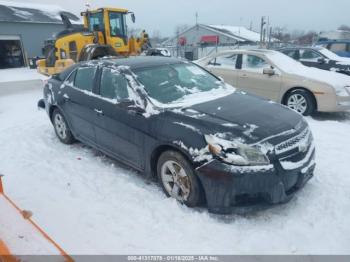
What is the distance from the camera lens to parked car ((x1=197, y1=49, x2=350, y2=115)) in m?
6.53

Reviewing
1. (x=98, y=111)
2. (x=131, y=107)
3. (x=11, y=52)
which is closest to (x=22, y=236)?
(x=131, y=107)

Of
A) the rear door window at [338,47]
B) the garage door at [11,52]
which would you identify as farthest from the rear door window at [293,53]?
the garage door at [11,52]

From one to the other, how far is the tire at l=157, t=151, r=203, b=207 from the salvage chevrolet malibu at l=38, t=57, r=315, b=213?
0.01 metres

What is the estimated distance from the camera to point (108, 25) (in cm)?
1195

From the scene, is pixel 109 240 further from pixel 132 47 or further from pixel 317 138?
pixel 132 47

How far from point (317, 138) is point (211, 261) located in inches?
143

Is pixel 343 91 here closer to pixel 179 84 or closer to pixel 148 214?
pixel 179 84

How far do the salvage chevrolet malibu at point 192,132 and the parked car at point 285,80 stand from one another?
3013 mm

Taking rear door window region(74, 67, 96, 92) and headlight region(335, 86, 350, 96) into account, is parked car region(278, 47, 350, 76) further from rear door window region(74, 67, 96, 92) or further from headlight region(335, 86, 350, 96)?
rear door window region(74, 67, 96, 92)

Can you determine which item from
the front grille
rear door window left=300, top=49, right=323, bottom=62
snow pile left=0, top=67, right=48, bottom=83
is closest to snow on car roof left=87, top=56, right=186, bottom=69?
the front grille

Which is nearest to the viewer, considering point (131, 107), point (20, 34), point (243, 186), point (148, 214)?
point (243, 186)

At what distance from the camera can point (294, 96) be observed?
6871mm

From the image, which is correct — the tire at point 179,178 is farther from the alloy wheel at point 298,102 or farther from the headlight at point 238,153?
the alloy wheel at point 298,102

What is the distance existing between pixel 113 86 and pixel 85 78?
83 cm
